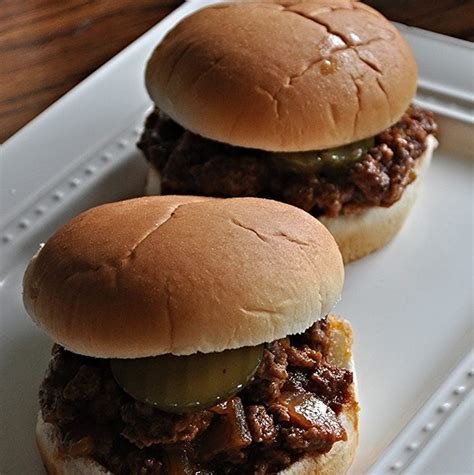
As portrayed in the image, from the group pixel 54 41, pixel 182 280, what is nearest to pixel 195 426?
pixel 182 280

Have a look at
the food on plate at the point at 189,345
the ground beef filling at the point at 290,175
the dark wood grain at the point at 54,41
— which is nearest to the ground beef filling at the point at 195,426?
the food on plate at the point at 189,345

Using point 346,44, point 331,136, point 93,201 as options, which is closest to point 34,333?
point 93,201

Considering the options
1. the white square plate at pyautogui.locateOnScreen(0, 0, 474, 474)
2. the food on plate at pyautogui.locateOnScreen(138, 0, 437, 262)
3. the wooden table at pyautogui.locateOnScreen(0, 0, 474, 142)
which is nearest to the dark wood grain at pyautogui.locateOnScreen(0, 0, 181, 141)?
the wooden table at pyautogui.locateOnScreen(0, 0, 474, 142)

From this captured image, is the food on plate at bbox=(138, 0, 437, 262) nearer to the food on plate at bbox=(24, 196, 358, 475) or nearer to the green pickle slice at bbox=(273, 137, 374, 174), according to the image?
the green pickle slice at bbox=(273, 137, 374, 174)

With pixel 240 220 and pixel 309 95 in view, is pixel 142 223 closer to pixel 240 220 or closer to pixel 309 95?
pixel 240 220

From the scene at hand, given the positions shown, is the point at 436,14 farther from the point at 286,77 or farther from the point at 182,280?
the point at 182,280

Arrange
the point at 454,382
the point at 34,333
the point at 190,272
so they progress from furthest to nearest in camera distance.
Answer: the point at 34,333 < the point at 454,382 < the point at 190,272
